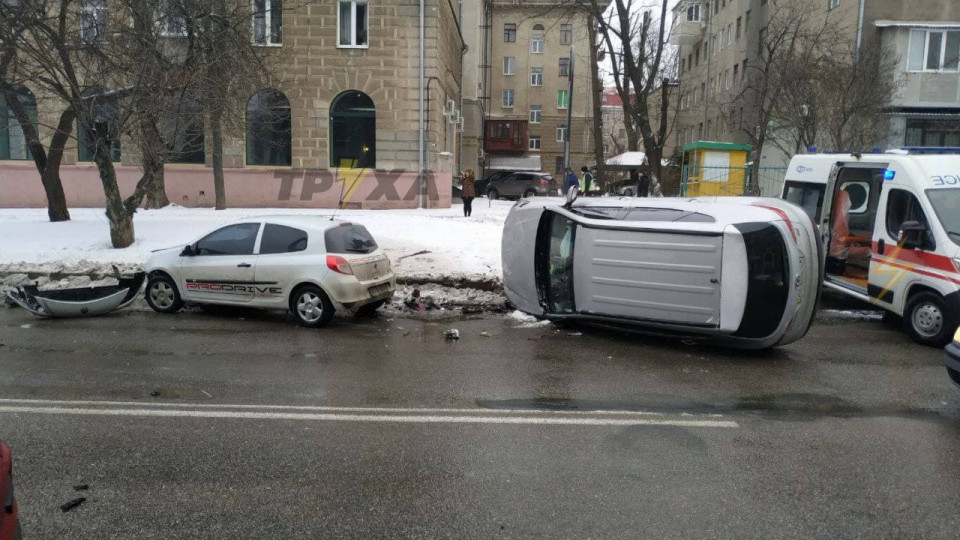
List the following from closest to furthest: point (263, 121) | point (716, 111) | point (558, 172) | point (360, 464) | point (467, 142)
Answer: point (360, 464), point (263, 121), point (467, 142), point (716, 111), point (558, 172)

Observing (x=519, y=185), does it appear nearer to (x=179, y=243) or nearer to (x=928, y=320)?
(x=179, y=243)

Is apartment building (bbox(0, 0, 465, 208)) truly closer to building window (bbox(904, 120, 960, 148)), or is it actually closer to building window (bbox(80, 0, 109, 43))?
building window (bbox(80, 0, 109, 43))

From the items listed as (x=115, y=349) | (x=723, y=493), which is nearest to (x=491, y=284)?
(x=115, y=349)

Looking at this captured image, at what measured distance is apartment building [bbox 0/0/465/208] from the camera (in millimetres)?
25078

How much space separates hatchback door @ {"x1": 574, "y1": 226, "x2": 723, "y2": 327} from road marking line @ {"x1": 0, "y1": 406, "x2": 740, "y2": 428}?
2520mm

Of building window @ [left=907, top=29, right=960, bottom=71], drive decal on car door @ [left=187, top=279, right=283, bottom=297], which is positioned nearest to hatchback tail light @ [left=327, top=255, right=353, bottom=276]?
drive decal on car door @ [left=187, top=279, right=283, bottom=297]

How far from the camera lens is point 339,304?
9.50 m

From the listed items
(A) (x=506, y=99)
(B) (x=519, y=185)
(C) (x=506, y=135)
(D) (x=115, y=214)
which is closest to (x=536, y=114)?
(A) (x=506, y=99)

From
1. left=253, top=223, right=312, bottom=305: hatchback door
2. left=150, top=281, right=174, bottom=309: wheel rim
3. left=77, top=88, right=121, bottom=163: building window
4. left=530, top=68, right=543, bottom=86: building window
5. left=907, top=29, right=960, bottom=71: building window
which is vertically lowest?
left=150, top=281, right=174, bottom=309: wheel rim

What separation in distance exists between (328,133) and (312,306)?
17127mm

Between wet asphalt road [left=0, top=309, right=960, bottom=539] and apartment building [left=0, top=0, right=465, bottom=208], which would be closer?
wet asphalt road [left=0, top=309, right=960, bottom=539]

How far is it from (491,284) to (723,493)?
845 cm

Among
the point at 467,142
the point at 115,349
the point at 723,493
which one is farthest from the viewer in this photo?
the point at 467,142

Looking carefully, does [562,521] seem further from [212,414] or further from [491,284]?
[491,284]
